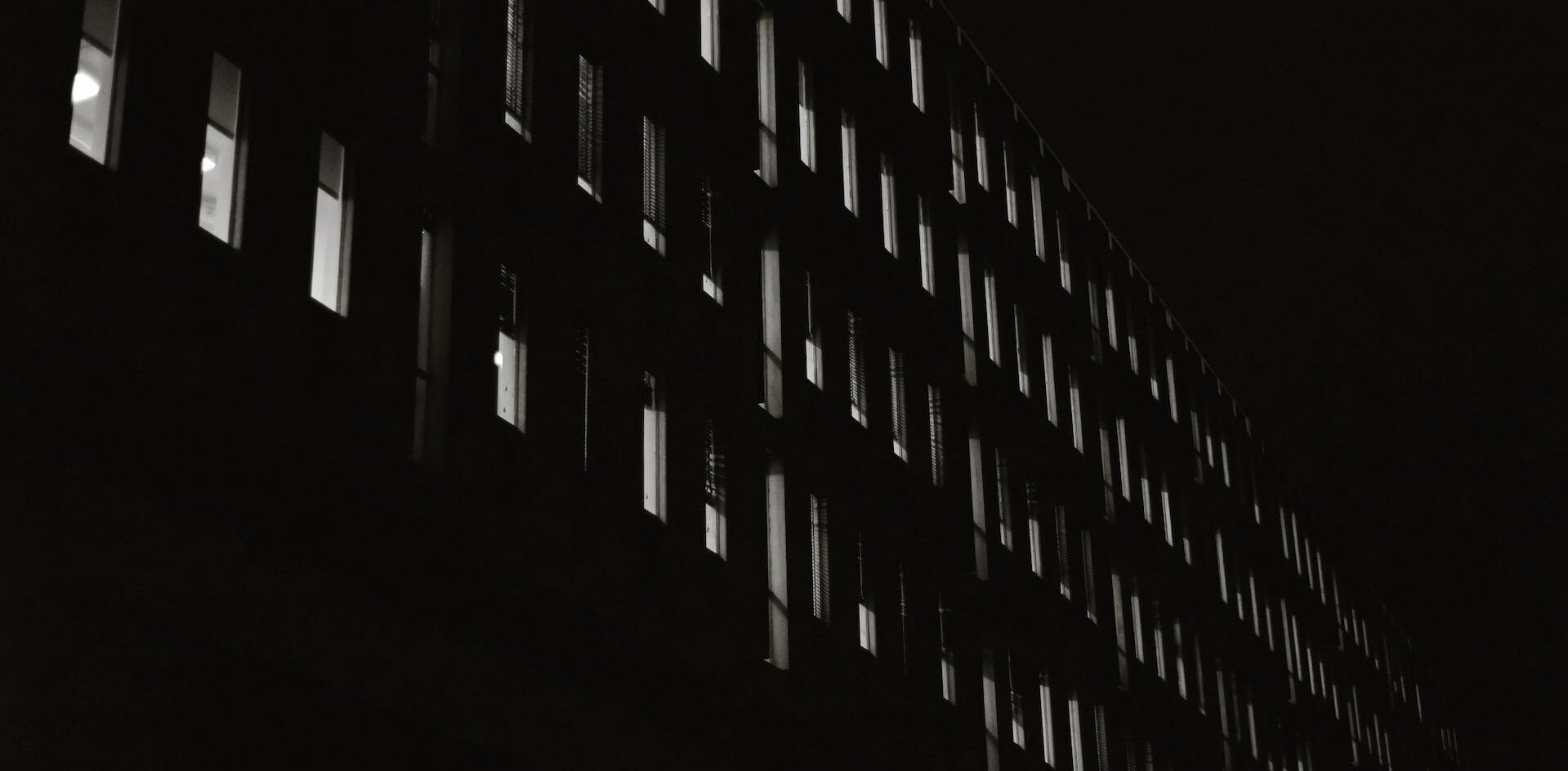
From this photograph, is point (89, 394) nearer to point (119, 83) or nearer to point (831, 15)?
point (119, 83)

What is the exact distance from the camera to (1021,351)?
129ft

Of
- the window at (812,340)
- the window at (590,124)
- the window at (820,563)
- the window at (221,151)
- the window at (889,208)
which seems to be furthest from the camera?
the window at (889,208)

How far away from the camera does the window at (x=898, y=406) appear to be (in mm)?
31422

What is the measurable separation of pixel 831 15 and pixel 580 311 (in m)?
11.9

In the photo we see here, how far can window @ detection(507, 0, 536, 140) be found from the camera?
21734 millimetres

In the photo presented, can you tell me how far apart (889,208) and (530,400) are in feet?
46.0

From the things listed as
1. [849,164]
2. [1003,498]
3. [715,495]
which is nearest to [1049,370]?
[1003,498]

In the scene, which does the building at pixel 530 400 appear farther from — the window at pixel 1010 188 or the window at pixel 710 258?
the window at pixel 1010 188

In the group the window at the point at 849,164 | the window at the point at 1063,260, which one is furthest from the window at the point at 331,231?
the window at the point at 1063,260

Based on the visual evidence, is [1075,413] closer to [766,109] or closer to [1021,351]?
[1021,351]

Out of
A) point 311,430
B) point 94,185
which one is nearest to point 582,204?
point 311,430

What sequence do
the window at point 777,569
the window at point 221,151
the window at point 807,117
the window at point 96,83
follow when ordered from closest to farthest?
the window at point 96,83, the window at point 221,151, the window at point 777,569, the window at point 807,117

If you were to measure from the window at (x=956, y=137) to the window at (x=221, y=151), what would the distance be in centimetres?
2152

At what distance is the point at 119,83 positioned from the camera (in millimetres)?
15766
